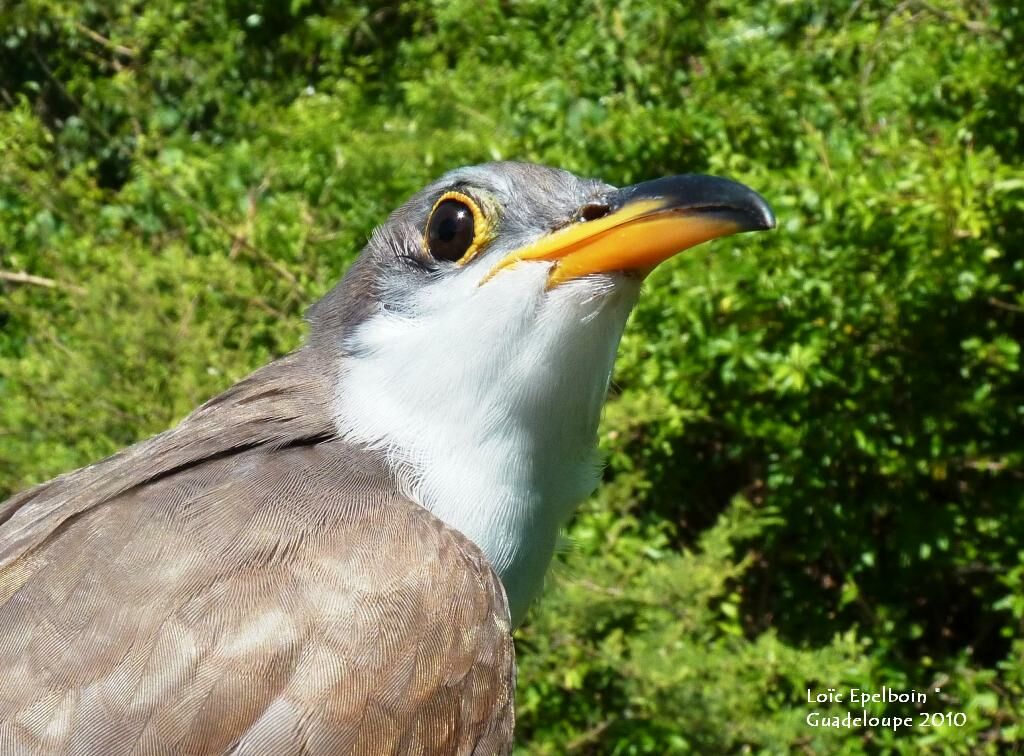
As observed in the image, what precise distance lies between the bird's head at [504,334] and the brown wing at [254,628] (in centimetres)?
16

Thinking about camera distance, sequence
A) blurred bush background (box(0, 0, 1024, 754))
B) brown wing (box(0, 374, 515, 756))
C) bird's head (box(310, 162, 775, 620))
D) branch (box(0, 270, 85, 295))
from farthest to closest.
Result: 1. branch (box(0, 270, 85, 295))
2. blurred bush background (box(0, 0, 1024, 754))
3. bird's head (box(310, 162, 775, 620))
4. brown wing (box(0, 374, 515, 756))

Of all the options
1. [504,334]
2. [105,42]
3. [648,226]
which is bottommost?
[105,42]

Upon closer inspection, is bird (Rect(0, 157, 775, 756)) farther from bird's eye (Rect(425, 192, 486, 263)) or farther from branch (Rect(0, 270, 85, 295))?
branch (Rect(0, 270, 85, 295))

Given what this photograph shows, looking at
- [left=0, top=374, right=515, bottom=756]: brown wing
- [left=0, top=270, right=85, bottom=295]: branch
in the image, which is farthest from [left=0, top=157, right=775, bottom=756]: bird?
[left=0, top=270, right=85, bottom=295]: branch

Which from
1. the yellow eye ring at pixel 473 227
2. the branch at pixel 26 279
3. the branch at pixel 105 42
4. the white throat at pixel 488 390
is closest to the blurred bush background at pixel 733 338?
the branch at pixel 26 279

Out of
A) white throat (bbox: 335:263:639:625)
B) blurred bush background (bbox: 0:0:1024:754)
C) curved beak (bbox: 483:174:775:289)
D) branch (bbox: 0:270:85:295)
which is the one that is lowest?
blurred bush background (bbox: 0:0:1024:754)

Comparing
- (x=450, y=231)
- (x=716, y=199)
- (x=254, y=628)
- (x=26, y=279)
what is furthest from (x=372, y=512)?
(x=26, y=279)

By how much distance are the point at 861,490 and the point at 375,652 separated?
3973 millimetres

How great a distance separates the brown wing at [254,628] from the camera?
2.05m

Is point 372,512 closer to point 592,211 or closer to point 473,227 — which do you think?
point 473,227

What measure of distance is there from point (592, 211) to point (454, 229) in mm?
314

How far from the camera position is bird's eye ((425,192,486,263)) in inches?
99.1

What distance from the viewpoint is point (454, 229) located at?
2.54m

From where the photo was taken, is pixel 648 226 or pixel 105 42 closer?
pixel 648 226
